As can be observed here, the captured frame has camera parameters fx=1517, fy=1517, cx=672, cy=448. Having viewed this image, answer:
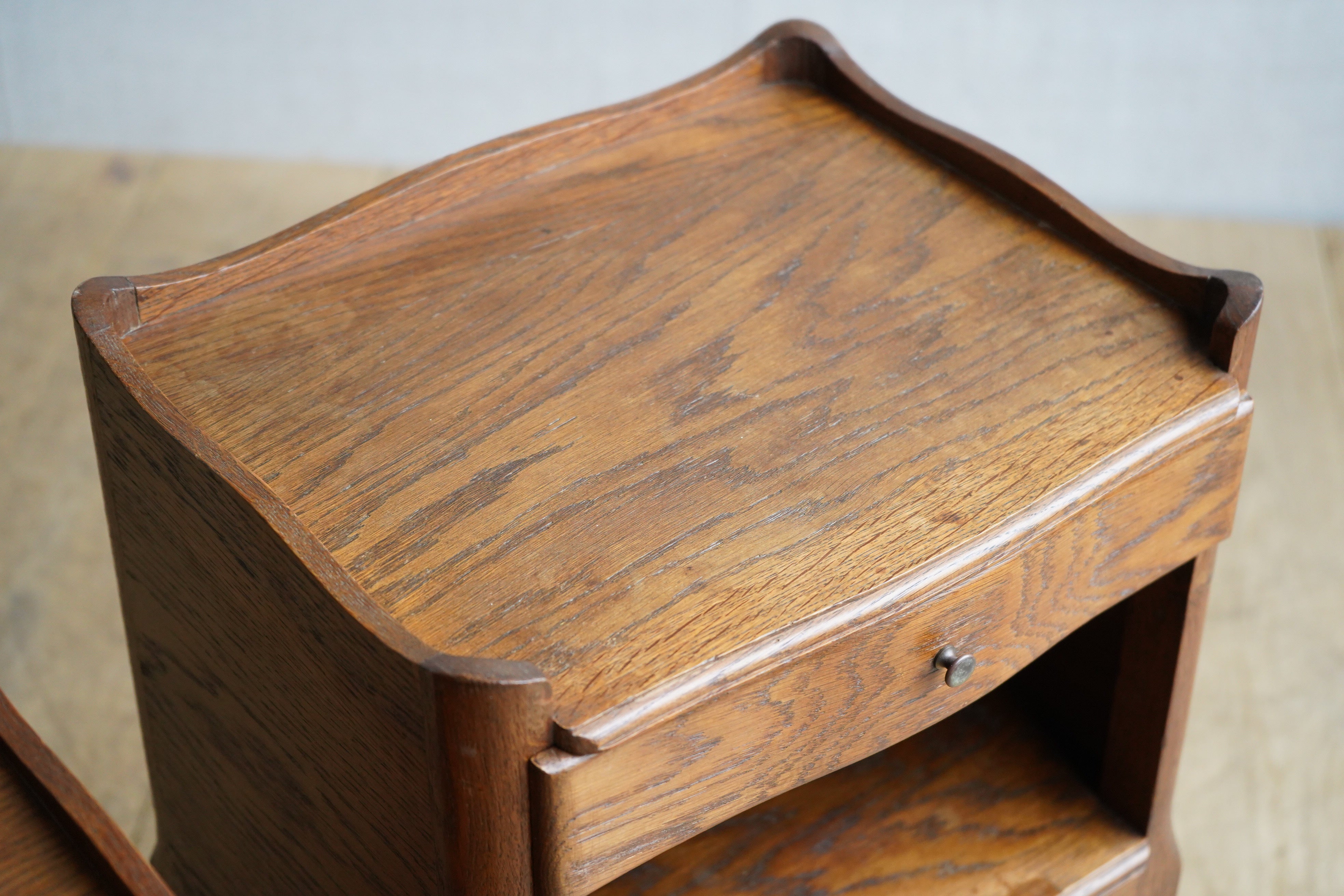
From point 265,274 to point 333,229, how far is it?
0.16ft

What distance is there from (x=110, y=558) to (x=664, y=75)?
2.90ft

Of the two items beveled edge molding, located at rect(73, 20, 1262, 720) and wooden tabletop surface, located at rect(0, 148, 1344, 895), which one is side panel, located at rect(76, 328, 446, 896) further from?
wooden tabletop surface, located at rect(0, 148, 1344, 895)

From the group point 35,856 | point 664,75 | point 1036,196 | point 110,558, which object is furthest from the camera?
point 664,75

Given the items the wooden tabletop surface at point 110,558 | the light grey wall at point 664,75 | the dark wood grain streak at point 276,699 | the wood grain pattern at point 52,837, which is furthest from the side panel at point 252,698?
the light grey wall at point 664,75

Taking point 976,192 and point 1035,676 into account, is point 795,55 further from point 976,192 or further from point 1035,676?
point 1035,676

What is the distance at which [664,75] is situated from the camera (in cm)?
184

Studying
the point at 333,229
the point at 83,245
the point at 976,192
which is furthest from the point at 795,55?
the point at 83,245

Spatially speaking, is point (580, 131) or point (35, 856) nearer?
point (35, 856)

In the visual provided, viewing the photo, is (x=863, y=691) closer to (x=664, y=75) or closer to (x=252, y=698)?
(x=252, y=698)

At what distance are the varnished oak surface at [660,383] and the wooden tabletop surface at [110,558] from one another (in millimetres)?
540

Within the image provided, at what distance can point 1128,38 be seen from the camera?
177 centimetres

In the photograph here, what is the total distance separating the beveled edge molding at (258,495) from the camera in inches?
23.1

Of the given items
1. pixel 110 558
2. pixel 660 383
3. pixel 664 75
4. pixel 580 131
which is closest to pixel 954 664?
pixel 660 383

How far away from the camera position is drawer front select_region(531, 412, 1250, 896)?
0.63 meters
